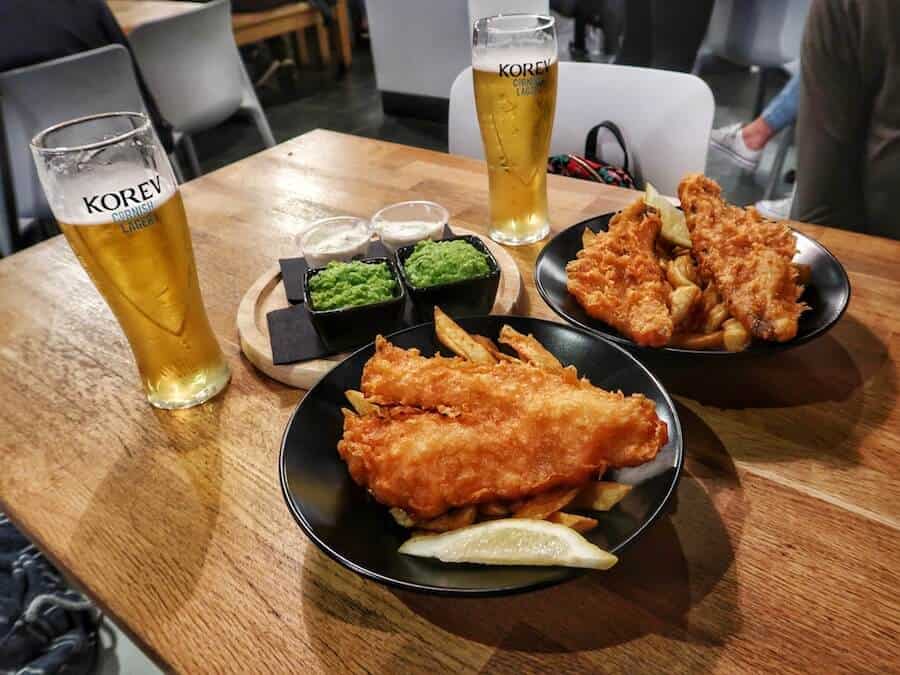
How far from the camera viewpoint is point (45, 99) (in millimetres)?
2709

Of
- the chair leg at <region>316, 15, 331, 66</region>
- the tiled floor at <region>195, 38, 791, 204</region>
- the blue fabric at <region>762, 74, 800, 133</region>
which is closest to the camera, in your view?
the blue fabric at <region>762, 74, 800, 133</region>

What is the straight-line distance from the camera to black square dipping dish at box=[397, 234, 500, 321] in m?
1.15

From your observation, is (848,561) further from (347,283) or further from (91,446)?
(91,446)

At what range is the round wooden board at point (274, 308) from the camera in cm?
113

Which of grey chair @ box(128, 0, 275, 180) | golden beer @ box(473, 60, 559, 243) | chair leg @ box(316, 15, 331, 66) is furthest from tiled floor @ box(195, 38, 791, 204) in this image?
golden beer @ box(473, 60, 559, 243)

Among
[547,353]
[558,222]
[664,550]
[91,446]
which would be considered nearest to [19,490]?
[91,446]

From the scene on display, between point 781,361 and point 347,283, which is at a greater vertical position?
point 347,283

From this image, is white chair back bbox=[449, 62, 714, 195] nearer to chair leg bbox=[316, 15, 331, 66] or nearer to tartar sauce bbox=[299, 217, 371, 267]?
tartar sauce bbox=[299, 217, 371, 267]

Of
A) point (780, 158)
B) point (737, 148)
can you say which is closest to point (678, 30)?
point (737, 148)

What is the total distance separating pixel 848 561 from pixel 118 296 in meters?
1.06

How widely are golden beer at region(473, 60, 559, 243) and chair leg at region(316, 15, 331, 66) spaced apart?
6.68m

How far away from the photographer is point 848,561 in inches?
30.4

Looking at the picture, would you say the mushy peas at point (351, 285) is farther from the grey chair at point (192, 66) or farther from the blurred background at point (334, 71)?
the grey chair at point (192, 66)

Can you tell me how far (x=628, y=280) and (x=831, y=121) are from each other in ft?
4.20
